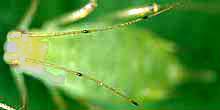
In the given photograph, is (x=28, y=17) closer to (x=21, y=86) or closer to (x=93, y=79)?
(x=21, y=86)

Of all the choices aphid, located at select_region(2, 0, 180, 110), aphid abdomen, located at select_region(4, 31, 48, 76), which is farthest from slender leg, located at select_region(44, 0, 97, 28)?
aphid abdomen, located at select_region(4, 31, 48, 76)

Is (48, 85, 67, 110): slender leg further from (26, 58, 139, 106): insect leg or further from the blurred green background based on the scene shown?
(26, 58, 139, 106): insect leg

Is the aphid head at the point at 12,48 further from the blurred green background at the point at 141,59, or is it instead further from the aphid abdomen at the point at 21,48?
the blurred green background at the point at 141,59

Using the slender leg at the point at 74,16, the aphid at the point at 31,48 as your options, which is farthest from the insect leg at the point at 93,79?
the slender leg at the point at 74,16

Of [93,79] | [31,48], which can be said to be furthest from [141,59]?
[31,48]

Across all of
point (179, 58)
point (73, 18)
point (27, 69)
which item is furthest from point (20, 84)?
point (179, 58)
